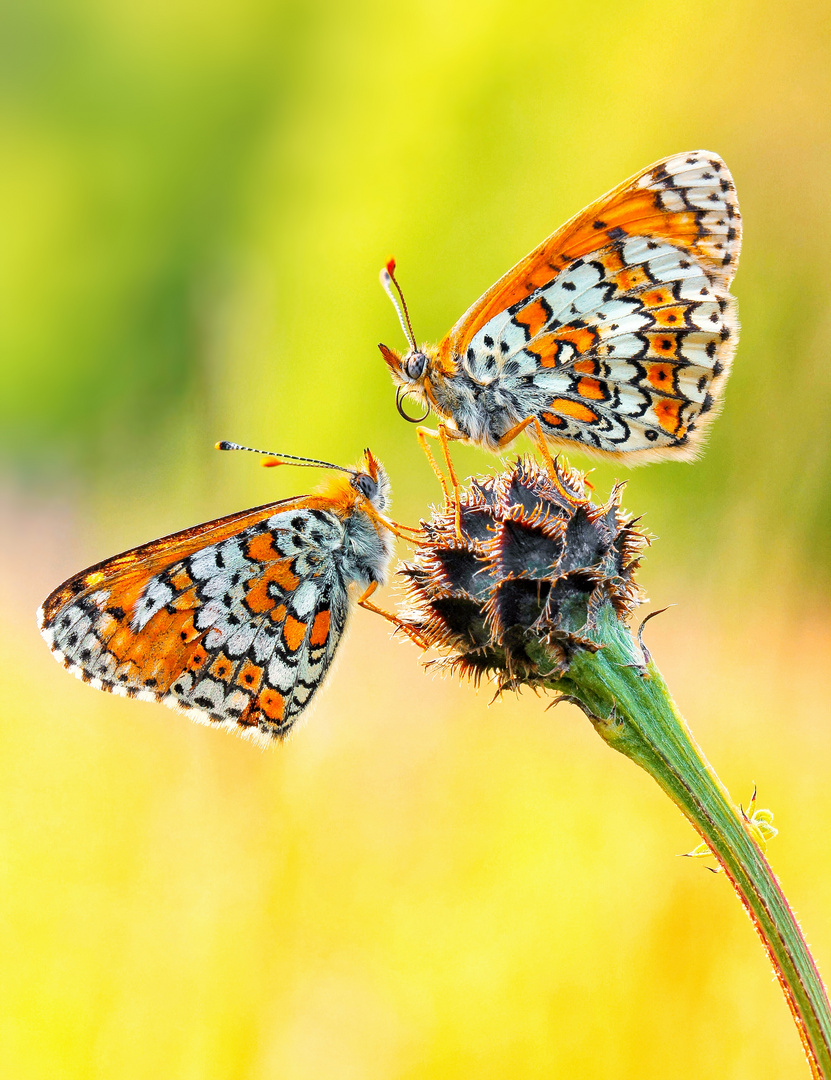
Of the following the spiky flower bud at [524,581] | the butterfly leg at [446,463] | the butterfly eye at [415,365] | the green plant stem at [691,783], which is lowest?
the green plant stem at [691,783]

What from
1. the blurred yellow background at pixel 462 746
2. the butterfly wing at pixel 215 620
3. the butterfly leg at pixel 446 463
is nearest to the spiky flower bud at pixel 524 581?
the butterfly leg at pixel 446 463

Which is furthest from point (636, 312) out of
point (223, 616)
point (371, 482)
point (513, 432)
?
point (223, 616)

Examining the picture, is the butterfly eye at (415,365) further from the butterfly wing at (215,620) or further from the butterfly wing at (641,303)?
the butterfly wing at (215,620)

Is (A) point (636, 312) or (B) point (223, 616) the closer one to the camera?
(A) point (636, 312)

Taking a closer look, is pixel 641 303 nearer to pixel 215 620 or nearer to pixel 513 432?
pixel 513 432

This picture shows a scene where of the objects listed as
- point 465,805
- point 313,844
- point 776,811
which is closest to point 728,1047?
point 776,811

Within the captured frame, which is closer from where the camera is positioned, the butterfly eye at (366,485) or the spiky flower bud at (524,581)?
the spiky flower bud at (524,581)

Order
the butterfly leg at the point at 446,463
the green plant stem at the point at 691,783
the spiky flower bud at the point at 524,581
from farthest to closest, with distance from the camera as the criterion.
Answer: the butterfly leg at the point at 446,463
the spiky flower bud at the point at 524,581
the green plant stem at the point at 691,783
